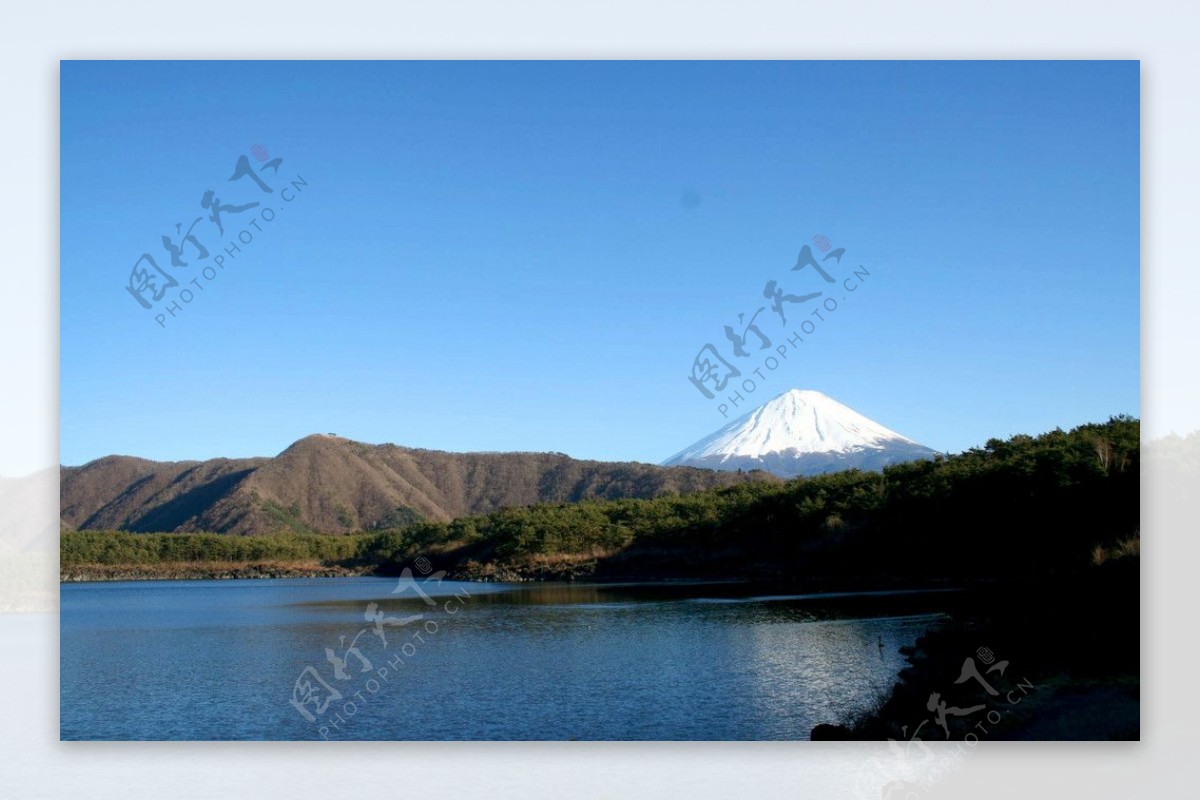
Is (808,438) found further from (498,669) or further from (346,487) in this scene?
(346,487)

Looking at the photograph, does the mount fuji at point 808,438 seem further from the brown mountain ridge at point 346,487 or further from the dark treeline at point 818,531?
the brown mountain ridge at point 346,487

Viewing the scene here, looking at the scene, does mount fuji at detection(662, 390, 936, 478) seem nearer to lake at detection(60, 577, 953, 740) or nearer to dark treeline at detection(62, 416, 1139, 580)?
dark treeline at detection(62, 416, 1139, 580)

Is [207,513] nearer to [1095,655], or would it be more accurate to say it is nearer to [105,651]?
[105,651]

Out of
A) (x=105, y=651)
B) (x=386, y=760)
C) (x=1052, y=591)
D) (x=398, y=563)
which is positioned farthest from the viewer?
(x=398, y=563)

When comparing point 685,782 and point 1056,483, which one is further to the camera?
point 1056,483

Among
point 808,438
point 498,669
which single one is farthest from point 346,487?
point 498,669

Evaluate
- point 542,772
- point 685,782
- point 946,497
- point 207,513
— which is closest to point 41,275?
point 542,772

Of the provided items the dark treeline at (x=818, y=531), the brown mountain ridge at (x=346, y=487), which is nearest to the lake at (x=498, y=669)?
the dark treeline at (x=818, y=531)
